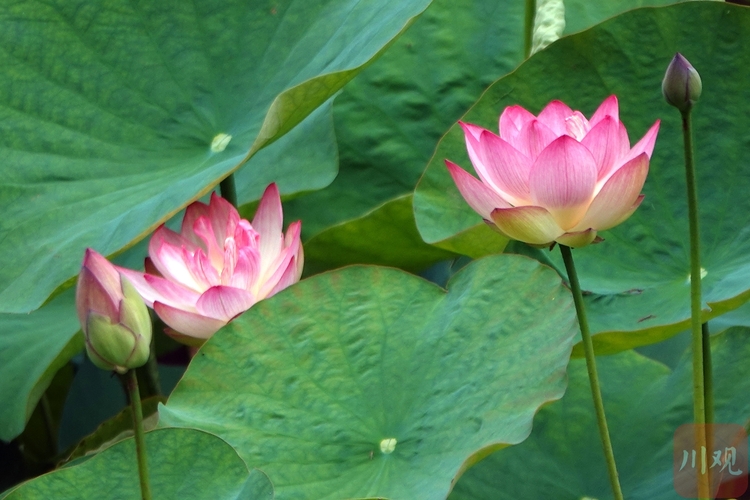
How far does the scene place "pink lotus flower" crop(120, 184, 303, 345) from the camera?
2.24 feet

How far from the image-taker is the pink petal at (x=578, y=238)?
56 cm

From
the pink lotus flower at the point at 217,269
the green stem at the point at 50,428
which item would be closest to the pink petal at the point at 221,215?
the pink lotus flower at the point at 217,269

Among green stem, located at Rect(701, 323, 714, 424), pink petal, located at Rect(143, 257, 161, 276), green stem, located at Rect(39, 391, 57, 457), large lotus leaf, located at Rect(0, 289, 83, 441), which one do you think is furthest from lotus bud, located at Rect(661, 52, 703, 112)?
green stem, located at Rect(39, 391, 57, 457)

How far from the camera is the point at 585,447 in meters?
0.75

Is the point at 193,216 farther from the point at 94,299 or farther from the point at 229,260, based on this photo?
the point at 94,299

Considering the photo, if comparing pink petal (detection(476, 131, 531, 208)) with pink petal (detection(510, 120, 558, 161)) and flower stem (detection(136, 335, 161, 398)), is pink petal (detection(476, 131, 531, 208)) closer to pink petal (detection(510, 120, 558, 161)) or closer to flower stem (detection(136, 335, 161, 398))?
pink petal (detection(510, 120, 558, 161))

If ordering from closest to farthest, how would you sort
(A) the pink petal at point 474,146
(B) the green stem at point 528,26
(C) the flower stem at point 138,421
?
(C) the flower stem at point 138,421, (A) the pink petal at point 474,146, (B) the green stem at point 528,26

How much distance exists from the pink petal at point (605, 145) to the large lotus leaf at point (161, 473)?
1.07ft

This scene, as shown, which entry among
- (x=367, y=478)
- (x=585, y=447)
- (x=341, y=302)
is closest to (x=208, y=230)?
(x=341, y=302)

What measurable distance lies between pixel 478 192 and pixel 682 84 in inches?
6.0

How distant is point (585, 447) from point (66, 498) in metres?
0.45

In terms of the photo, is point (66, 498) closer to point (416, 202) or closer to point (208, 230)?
point (208, 230)

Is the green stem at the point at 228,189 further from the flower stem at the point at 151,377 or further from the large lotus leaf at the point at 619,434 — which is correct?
the large lotus leaf at the point at 619,434

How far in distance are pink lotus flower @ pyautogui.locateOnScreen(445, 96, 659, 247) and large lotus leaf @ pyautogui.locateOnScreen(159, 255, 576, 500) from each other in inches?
4.1
